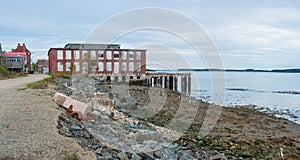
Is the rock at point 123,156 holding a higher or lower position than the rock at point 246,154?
higher

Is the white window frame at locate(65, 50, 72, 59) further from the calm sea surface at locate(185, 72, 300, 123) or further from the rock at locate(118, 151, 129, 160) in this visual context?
the rock at locate(118, 151, 129, 160)

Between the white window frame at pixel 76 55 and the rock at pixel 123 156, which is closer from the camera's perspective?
the rock at pixel 123 156

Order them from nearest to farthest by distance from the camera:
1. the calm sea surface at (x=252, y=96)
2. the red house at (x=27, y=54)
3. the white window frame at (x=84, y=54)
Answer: the calm sea surface at (x=252, y=96)
the white window frame at (x=84, y=54)
the red house at (x=27, y=54)

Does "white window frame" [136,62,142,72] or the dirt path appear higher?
"white window frame" [136,62,142,72]

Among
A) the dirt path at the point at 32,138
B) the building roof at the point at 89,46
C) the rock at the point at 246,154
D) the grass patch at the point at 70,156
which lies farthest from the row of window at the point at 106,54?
the grass patch at the point at 70,156

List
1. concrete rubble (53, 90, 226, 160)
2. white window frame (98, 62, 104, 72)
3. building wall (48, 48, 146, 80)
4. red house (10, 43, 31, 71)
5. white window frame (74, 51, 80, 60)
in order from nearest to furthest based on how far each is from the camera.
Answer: concrete rubble (53, 90, 226, 160)
building wall (48, 48, 146, 80)
white window frame (98, 62, 104, 72)
white window frame (74, 51, 80, 60)
red house (10, 43, 31, 71)

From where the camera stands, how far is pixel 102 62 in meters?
62.2

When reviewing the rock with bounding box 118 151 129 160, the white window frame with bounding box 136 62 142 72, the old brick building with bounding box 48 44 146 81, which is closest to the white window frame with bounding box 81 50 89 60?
the old brick building with bounding box 48 44 146 81

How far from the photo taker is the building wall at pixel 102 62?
60.6 meters

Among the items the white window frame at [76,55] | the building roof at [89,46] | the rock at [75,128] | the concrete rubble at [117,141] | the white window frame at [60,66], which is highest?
the building roof at [89,46]

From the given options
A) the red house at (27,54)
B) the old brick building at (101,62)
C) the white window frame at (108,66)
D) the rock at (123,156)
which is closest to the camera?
the rock at (123,156)

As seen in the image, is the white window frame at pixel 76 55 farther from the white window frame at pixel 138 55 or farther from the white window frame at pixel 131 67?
the white window frame at pixel 138 55

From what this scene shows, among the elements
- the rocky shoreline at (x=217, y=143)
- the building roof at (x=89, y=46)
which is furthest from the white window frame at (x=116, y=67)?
the rocky shoreline at (x=217, y=143)

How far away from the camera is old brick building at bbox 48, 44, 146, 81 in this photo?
60375mm
